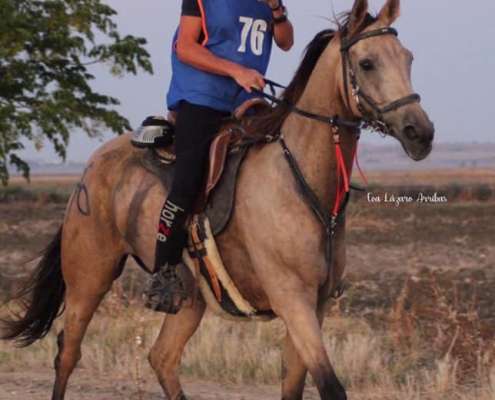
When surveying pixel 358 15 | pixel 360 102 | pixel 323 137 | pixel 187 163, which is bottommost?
pixel 187 163

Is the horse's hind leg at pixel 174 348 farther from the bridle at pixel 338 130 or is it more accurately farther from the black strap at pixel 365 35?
the black strap at pixel 365 35

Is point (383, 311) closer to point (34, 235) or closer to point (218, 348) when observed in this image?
point (218, 348)

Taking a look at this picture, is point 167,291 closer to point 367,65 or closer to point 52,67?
point 367,65

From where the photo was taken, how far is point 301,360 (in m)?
6.34

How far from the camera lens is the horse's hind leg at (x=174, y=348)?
7.54 meters

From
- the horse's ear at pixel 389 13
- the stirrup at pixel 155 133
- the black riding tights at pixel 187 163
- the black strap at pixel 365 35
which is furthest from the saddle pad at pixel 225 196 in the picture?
the horse's ear at pixel 389 13

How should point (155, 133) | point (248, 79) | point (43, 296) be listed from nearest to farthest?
point (248, 79)
point (155, 133)
point (43, 296)

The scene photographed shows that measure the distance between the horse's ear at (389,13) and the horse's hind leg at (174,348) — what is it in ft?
8.65

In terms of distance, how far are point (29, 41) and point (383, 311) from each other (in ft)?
33.9

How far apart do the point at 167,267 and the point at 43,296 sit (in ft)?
5.60

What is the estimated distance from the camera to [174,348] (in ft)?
24.7

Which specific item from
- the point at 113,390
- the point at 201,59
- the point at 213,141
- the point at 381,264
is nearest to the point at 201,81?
the point at 201,59

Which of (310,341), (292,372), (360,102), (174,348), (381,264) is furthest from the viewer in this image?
(381,264)

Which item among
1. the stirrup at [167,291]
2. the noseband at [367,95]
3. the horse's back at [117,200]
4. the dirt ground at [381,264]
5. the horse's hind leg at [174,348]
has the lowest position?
the dirt ground at [381,264]
